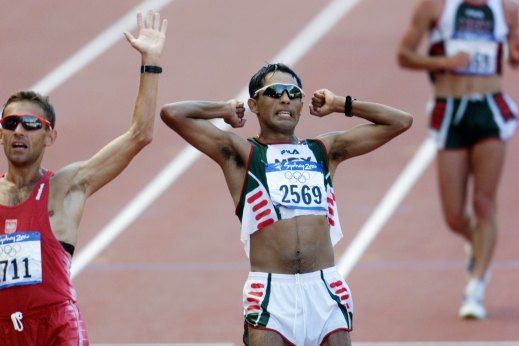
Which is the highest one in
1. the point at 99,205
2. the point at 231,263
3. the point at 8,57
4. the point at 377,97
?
the point at 8,57

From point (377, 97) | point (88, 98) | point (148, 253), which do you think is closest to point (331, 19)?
point (377, 97)

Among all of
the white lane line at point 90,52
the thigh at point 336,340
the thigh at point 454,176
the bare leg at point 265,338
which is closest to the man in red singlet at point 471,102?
the thigh at point 454,176

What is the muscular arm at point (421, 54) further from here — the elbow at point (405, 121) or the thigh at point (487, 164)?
the elbow at point (405, 121)

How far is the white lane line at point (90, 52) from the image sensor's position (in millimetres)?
16641

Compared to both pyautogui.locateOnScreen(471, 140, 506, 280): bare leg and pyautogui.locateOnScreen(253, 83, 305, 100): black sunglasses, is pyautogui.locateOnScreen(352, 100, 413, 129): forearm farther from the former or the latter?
pyautogui.locateOnScreen(471, 140, 506, 280): bare leg

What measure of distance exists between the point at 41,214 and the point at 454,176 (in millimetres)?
4989

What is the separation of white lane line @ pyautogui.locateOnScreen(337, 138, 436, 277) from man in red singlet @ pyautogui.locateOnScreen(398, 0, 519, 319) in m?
1.36

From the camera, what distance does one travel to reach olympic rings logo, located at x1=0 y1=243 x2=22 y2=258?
6.25 meters

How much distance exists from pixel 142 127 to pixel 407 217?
22.5 ft

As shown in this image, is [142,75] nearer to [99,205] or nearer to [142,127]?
[142,127]

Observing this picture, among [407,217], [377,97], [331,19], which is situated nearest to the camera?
[407,217]

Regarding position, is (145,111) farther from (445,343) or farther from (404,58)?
(404,58)

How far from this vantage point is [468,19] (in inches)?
419

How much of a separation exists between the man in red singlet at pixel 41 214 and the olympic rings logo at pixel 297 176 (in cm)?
74
